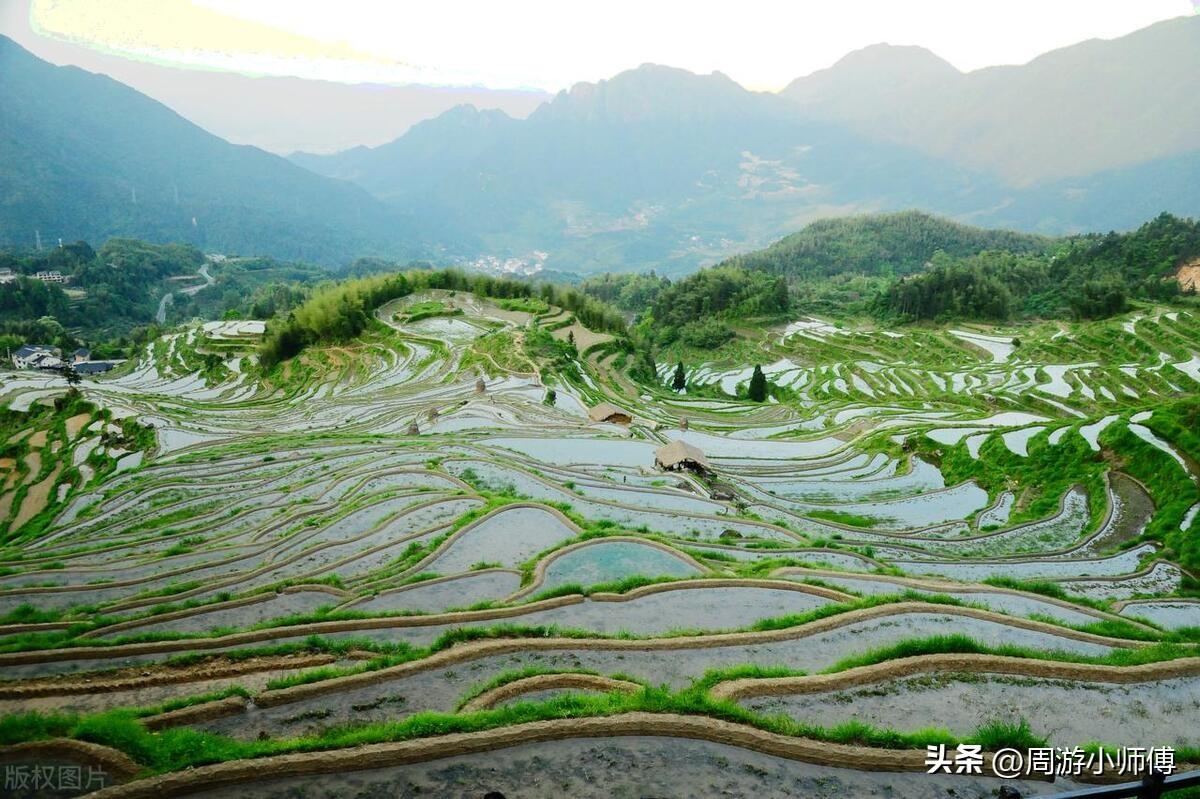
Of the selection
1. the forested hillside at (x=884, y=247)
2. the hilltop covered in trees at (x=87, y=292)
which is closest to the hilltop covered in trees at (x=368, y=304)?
the hilltop covered in trees at (x=87, y=292)

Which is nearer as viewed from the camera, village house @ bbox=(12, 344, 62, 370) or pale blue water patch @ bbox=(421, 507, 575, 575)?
pale blue water patch @ bbox=(421, 507, 575, 575)

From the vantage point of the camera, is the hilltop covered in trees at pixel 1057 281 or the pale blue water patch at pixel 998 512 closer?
the pale blue water patch at pixel 998 512

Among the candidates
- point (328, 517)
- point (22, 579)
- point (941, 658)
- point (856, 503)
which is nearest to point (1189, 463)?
point (856, 503)

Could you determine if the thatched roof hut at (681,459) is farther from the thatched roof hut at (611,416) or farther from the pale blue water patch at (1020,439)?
the pale blue water patch at (1020,439)

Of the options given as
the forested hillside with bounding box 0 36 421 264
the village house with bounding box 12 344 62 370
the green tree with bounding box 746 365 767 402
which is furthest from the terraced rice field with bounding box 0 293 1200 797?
the forested hillside with bounding box 0 36 421 264

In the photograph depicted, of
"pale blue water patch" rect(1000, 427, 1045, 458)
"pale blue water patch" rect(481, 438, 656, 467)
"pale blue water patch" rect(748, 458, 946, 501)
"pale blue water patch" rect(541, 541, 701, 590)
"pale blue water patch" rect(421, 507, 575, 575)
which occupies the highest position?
"pale blue water patch" rect(1000, 427, 1045, 458)

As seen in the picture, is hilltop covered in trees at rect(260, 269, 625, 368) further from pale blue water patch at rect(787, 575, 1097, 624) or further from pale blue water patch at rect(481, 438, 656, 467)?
pale blue water patch at rect(787, 575, 1097, 624)
